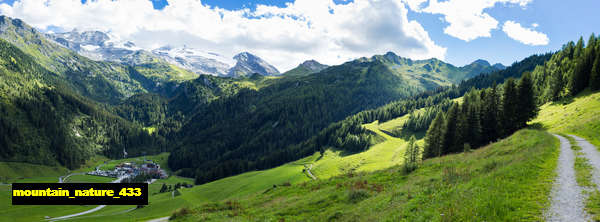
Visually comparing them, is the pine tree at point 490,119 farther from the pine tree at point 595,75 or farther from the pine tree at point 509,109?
the pine tree at point 595,75

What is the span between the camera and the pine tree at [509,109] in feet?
203

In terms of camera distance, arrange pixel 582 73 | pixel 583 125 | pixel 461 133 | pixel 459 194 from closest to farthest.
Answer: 1. pixel 459 194
2. pixel 583 125
3. pixel 461 133
4. pixel 582 73

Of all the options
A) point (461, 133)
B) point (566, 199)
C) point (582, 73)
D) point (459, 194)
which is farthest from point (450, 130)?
point (566, 199)

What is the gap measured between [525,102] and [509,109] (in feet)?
11.1

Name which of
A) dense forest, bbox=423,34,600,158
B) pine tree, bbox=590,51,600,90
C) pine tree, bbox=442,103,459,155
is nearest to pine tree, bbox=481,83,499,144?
dense forest, bbox=423,34,600,158

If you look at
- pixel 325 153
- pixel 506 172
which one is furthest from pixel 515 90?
pixel 325 153

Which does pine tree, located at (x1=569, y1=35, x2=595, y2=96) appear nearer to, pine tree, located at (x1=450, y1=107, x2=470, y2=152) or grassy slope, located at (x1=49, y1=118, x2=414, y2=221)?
pine tree, located at (x1=450, y1=107, x2=470, y2=152)

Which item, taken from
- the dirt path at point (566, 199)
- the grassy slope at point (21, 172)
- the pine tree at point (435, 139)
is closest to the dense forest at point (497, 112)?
the pine tree at point (435, 139)

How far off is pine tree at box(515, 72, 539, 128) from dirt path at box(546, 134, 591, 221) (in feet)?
167

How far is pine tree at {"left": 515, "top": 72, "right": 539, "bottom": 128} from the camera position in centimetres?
6059

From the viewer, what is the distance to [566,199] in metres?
13.9

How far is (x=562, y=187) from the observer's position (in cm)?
1599

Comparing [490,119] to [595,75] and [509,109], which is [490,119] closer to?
[509,109]

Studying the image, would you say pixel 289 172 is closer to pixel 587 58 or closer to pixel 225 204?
pixel 225 204
